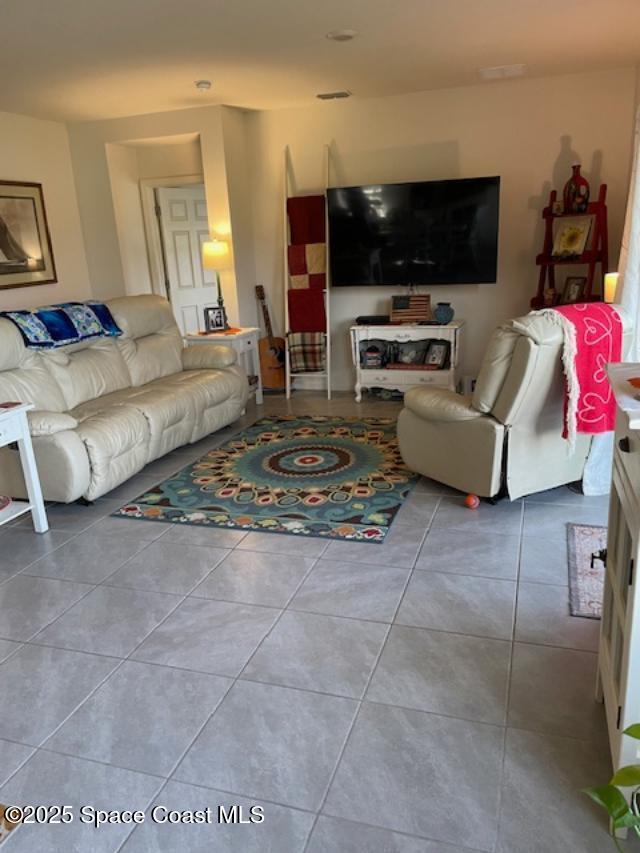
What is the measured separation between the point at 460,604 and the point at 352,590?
43cm

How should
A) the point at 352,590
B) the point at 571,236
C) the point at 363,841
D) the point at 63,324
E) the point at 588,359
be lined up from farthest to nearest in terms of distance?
the point at 571,236 → the point at 63,324 → the point at 588,359 → the point at 352,590 → the point at 363,841

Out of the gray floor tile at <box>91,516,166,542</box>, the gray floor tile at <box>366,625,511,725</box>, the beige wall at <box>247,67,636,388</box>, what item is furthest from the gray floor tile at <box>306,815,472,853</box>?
the beige wall at <box>247,67,636,388</box>

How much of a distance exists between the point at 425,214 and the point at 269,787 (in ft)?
14.9

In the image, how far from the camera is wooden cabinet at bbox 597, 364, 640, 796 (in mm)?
1384

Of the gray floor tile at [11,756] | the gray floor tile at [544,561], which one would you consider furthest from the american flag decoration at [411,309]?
the gray floor tile at [11,756]

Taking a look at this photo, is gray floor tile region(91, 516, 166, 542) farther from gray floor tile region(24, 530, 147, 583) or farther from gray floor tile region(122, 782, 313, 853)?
gray floor tile region(122, 782, 313, 853)

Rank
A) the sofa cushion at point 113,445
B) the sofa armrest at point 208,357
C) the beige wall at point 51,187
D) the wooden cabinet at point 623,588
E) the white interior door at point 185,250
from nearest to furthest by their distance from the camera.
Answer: the wooden cabinet at point 623,588, the sofa cushion at point 113,445, the sofa armrest at point 208,357, the beige wall at point 51,187, the white interior door at point 185,250

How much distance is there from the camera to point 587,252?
4.74 m

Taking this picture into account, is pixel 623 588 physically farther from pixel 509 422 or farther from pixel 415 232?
pixel 415 232

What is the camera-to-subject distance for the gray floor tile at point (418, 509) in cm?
318

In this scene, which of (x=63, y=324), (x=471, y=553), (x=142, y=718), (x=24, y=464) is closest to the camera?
(x=142, y=718)

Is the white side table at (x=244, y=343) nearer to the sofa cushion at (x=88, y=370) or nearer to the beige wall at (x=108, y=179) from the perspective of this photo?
the beige wall at (x=108, y=179)

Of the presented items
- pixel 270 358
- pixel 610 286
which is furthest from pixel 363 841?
pixel 270 358

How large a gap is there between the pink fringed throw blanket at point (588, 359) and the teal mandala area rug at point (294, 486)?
1.01 m
